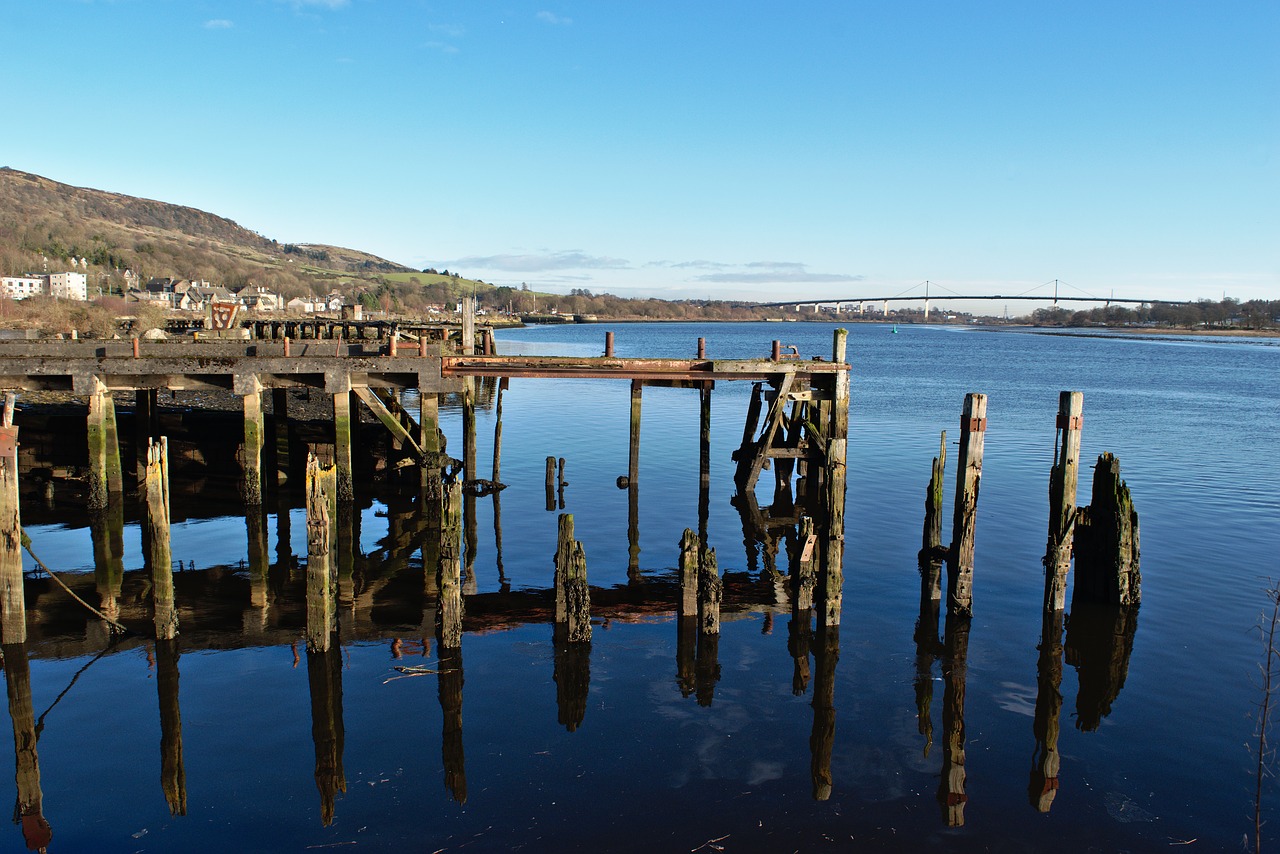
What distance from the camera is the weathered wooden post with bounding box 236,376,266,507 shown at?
2058 centimetres

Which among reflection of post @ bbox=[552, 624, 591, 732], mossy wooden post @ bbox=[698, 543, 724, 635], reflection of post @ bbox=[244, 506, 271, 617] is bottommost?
reflection of post @ bbox=[552, 624, 591, 732]

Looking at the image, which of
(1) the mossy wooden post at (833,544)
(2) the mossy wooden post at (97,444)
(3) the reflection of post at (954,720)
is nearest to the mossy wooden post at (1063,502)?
(3) the reflection of post at (954,720)

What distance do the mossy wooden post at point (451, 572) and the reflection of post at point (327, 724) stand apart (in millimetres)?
1591

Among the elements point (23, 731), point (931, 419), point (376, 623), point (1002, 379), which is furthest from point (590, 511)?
point (1002, 379)

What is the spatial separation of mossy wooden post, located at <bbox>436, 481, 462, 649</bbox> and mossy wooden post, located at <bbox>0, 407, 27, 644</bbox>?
532 cm

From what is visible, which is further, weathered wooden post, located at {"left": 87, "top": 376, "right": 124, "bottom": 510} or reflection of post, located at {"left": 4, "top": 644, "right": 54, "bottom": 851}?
weathered wooden post, located at {"left": 87, "top": 376, "right": 124, "bottom": 510}

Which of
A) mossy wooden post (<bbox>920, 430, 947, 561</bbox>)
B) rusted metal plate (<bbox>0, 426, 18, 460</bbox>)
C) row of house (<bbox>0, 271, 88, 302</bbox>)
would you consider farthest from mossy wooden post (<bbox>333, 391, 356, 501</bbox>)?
row of house (<bbox>0, 271, 88, 302</bbox>)

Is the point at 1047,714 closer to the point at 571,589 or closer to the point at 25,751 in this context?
the point at 571,589

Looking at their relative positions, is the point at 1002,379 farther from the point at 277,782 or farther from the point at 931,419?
the point at 277,782

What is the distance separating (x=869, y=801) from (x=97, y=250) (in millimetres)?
229755

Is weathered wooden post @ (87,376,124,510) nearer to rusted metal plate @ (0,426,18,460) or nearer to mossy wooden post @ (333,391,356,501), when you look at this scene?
mossy wooden post @ (333,391,356,501)

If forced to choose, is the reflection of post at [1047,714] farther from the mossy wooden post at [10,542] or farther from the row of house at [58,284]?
the row of house at [58,284]

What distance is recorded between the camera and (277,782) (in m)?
9.70

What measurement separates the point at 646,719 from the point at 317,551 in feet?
15.9
